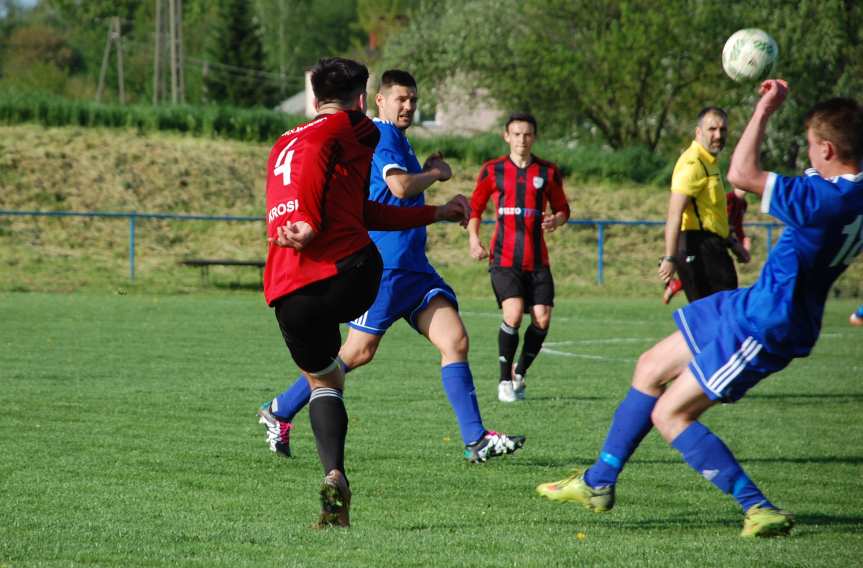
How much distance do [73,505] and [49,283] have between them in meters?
20.5

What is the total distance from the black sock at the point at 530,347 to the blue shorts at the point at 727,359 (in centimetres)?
574

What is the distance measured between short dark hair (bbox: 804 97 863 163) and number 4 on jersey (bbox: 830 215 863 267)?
0.27 metres

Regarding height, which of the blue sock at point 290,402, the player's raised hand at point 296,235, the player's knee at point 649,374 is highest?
the player's raised hand at point 296,235

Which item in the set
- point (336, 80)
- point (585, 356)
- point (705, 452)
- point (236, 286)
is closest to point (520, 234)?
point (585, 356)

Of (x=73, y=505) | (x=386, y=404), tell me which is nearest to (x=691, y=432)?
(x=73, y=505)

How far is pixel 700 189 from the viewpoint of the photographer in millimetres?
10125

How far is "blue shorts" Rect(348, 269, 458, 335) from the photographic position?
7555 mm

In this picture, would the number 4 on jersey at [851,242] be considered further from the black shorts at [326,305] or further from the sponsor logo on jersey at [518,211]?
the sponsor logo on jersey at [518,211]

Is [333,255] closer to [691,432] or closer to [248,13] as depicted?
[691,432]

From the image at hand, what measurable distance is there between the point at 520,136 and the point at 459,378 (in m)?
4.04

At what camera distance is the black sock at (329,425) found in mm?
5500

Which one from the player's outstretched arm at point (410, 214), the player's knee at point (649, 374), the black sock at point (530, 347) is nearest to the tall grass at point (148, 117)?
the black sock at point (530, 347)

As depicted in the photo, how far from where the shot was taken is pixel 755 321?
5.14 m

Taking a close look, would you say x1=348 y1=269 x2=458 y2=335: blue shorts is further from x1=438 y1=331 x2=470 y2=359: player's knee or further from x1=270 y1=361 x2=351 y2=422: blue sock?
x1=270 y1=361 x2=351 y2=422: blue sock
